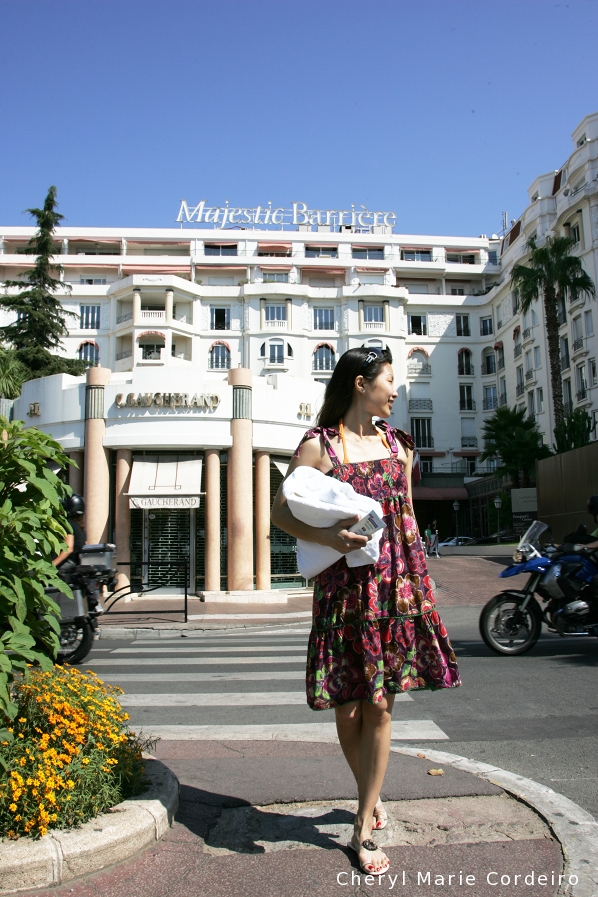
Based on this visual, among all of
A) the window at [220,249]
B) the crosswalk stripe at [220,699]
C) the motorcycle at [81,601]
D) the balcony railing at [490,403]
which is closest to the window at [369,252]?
the window at [220,249]

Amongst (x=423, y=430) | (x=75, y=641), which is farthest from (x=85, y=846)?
(x=423, y=430)

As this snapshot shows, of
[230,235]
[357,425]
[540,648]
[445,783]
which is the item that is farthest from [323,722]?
[230,235]

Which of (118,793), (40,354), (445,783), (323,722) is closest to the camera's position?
(118,793)

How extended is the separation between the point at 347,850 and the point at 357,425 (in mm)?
1771

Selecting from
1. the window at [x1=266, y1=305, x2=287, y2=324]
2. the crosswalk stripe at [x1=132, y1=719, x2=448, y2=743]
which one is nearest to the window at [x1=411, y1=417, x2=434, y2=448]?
the window at [x1=266, y1=305, x2=287, y2=324]

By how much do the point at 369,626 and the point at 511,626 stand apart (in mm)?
5826

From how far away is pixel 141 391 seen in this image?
1920 cm

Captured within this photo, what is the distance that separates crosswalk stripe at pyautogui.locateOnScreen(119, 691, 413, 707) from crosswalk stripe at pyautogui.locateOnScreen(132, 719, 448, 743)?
0.77 m

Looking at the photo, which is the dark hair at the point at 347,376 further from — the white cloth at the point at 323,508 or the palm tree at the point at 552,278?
the palm tree at the point at 552,278

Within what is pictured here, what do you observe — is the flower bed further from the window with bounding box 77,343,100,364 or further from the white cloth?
the window with bounding box 77,343,100,364

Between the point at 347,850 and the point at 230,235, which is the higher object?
the point at 230,235

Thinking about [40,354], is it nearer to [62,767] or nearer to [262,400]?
[262,400]

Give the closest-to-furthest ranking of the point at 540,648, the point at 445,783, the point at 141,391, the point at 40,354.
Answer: the point at 445,783, the point at 540,648, the point at 141,391, the point at 40,354

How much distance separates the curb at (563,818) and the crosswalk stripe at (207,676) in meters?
3.00
